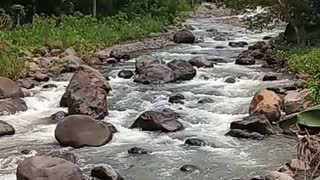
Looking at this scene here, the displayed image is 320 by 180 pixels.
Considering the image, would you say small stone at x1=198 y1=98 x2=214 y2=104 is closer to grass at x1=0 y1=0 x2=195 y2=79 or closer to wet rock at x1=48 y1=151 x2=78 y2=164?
wet rock at x1=48 y1=151 x2=78 y2=164

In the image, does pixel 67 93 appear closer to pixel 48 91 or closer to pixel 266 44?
pixel 48 91

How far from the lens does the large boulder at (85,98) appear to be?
37.8 feet

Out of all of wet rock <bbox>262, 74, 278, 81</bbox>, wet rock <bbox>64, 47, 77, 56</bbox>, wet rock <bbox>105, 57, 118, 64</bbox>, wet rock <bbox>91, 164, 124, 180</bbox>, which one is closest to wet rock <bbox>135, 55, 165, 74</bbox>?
wet rock <bbox>105, 57, 118, 64</bbox>

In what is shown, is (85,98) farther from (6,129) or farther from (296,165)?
(296,165)

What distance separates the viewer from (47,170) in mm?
7648

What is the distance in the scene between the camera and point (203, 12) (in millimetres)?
Answer: 38312

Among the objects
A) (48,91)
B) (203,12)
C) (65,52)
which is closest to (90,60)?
(65,52)

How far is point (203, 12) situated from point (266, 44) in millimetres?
17800

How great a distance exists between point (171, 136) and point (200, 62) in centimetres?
768

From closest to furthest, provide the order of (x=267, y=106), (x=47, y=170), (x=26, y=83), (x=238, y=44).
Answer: (x=47, y=170) < (x=267, y=106) < (x=26, y=83) < (x=238, y=44)

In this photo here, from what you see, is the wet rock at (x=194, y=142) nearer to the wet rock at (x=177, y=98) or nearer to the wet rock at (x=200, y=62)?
the wet rock at (x=177, y=98)

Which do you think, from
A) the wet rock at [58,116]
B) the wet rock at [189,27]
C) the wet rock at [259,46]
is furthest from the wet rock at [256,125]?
the wet rock at [189,27]

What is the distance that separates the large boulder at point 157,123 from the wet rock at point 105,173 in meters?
2.44

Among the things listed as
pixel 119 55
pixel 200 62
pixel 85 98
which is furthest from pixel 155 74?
pixel 85 98
